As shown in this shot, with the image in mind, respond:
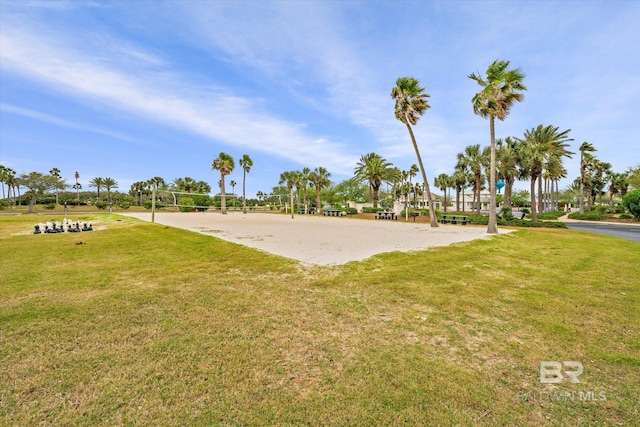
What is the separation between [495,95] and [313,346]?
18154 millimetres

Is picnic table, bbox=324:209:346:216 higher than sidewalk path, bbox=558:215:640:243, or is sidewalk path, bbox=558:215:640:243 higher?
picnic table, bbox=324:209:346:216

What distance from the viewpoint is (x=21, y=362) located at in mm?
2789

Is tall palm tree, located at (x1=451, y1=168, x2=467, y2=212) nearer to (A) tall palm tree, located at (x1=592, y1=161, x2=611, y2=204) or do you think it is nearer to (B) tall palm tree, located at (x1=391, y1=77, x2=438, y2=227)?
(A) tall palm tree, located at (x1=592, y1=161, x2=611, y2=204)

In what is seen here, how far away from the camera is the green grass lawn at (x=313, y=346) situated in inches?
87.6

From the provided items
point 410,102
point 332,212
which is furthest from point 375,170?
point 410,102

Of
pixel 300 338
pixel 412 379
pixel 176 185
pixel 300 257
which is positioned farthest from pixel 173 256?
pixel 176 185

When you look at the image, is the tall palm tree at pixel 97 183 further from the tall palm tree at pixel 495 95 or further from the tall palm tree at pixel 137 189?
the tall palm tree at pixel 495 95

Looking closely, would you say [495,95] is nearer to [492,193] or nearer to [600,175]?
[492,193]

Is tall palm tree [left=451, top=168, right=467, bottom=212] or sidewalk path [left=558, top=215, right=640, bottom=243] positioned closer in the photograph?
sidewalk path [left=558, top=215, right=640, bottom=243]

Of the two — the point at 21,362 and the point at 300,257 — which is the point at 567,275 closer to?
A: the point at 300,257

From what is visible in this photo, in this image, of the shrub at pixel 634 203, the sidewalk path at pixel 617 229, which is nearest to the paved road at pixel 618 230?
the sidewalk path at pixel 617 229

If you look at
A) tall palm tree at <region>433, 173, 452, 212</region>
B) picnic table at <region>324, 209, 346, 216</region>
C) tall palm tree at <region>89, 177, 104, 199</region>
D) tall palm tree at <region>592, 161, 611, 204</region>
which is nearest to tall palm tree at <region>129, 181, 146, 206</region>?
tall palm tree at <region>89, 177, 104, 199</region>

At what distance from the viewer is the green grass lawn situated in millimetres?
2225

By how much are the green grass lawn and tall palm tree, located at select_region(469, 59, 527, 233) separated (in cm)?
1070
